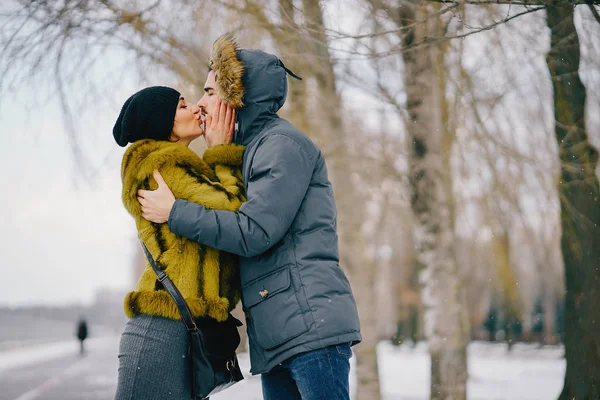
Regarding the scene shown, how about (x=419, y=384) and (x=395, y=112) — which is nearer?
(x=395, y=112)

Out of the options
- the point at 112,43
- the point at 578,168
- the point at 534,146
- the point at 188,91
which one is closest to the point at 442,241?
the point at 578,168

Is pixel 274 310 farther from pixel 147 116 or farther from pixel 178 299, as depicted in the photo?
pixel 147 116

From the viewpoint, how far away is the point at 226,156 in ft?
8.15

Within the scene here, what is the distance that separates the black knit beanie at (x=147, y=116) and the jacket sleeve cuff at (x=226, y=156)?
0.70 ft

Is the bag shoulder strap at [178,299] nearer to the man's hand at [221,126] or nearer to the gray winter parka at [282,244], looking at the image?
the gray winter parka at [282,244]

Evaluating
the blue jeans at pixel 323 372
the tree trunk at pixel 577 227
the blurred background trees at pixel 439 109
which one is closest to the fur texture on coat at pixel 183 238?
the blue jeans at pixel 323 372

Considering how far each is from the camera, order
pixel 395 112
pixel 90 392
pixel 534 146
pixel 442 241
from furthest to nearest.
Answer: pixel 90 392
pixel 534 146
pixel 395 112
pixel 442 241

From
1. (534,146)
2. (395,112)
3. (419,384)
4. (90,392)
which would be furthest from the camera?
(419,384)

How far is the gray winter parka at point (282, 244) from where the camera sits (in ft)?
7.05

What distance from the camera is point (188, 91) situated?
718cm

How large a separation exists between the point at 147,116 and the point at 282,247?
750 mm

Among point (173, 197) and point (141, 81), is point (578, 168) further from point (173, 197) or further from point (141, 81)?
point (173, 197)

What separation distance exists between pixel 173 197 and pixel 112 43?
14.8ft

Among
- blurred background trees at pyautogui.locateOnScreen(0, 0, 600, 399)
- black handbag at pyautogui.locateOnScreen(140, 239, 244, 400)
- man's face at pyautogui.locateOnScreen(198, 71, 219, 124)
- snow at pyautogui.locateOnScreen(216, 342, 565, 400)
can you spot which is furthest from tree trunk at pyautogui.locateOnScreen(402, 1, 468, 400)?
black handbag at pyautogui.locateOnScreen(140, 239, 244, 400)
